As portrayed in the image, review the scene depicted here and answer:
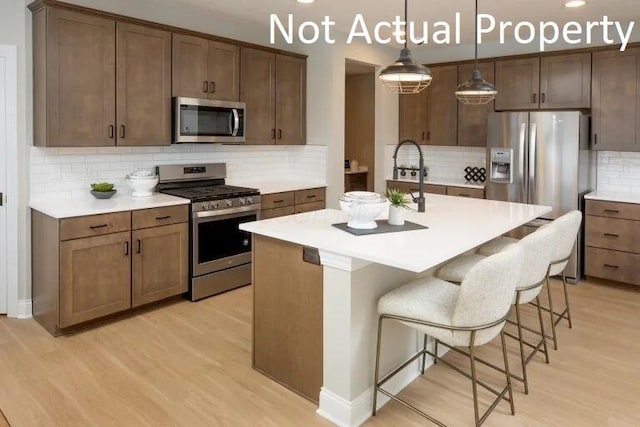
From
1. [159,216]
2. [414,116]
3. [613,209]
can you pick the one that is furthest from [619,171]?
[159,216]

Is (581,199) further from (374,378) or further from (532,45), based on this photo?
(374,378)

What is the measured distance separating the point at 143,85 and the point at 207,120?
65cm

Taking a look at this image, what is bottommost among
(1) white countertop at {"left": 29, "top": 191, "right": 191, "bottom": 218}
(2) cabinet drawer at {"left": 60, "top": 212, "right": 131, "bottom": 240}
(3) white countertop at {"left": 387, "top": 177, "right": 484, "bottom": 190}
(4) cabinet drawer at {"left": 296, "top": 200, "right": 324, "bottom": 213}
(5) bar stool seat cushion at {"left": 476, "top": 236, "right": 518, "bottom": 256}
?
(5) bar stool seat cushion at {"left": 476, "top": 236, "right": 518, "bottom": 256}

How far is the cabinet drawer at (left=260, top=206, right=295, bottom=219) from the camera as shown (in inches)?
189

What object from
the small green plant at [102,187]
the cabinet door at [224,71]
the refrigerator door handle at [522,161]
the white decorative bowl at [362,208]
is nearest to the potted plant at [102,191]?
the small green plant at [102,187]

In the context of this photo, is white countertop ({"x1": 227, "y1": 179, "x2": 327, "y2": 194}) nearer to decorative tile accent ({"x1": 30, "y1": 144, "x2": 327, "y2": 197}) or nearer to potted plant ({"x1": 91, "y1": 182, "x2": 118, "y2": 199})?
decorative tile accent ({"x1": 30, "y1": 144, "x2": 327, "y2": 197})

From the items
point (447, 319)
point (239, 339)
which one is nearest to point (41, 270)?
point (239, 339)

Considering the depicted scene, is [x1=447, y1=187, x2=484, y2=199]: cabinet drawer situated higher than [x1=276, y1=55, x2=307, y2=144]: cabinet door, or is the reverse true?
[x1=276, y1=55, x2=307, y2=144]: cabinet door

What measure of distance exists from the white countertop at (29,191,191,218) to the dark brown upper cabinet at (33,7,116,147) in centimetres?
44

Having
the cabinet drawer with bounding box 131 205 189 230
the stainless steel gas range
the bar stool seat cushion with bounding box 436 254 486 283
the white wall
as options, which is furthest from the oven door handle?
the bar stool seat cushion with bounding box 436 254 486 283

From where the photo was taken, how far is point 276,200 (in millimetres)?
4914

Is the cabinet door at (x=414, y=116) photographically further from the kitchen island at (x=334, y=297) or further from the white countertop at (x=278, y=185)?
the kitchen island at (x=334, y=297)

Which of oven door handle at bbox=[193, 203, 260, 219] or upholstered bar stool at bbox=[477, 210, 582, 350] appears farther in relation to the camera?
oven door handle at bbox=[193, 203, 260, 219]

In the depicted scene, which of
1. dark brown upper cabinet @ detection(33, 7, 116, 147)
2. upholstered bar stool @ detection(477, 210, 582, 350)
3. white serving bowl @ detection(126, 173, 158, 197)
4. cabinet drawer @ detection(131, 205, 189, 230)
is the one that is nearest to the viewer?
upholstered bar stool @ detection(477, 210, 582, 350)
